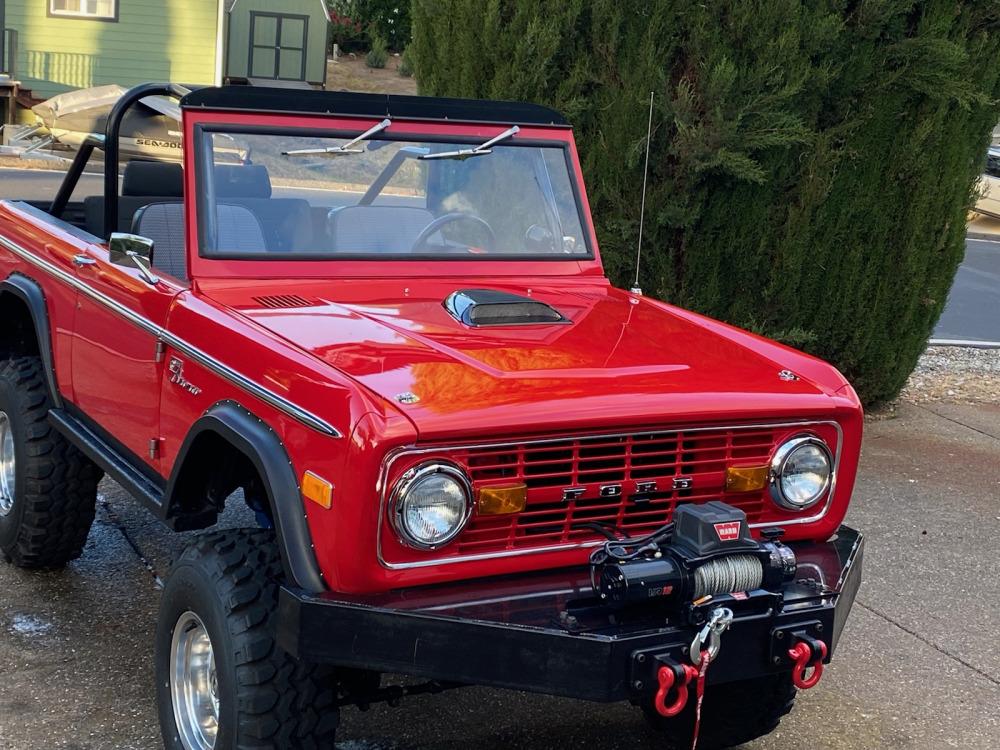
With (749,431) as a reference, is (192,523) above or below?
below

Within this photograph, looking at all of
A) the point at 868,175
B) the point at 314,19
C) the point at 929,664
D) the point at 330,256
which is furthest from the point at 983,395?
the point at 314,19

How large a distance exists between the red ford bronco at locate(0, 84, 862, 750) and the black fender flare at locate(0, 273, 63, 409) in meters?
0.02

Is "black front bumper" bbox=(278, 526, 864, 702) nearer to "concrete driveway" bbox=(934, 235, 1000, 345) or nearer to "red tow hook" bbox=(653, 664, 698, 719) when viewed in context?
"red tow hook" bbox=(653, 664, 698, 719)

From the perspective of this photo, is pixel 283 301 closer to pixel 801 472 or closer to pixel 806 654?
pixel 801 472

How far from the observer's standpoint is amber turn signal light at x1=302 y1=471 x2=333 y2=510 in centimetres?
286

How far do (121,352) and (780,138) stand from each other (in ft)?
13.7

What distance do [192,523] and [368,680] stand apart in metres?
0.74

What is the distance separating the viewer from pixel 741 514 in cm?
293

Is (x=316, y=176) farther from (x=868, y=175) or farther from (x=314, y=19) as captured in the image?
(x=314, y=19)

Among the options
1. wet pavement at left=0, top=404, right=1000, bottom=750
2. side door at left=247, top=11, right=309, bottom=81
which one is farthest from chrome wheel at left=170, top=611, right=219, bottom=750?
side door at left=247, top=11, right=309, bottom=81

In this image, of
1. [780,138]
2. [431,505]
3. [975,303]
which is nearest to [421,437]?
[431,505]

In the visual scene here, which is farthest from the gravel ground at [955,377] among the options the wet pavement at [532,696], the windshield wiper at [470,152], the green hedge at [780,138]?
the windshield wiper at [470,152]

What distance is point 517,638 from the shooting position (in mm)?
2760

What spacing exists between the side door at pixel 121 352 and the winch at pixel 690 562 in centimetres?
161
